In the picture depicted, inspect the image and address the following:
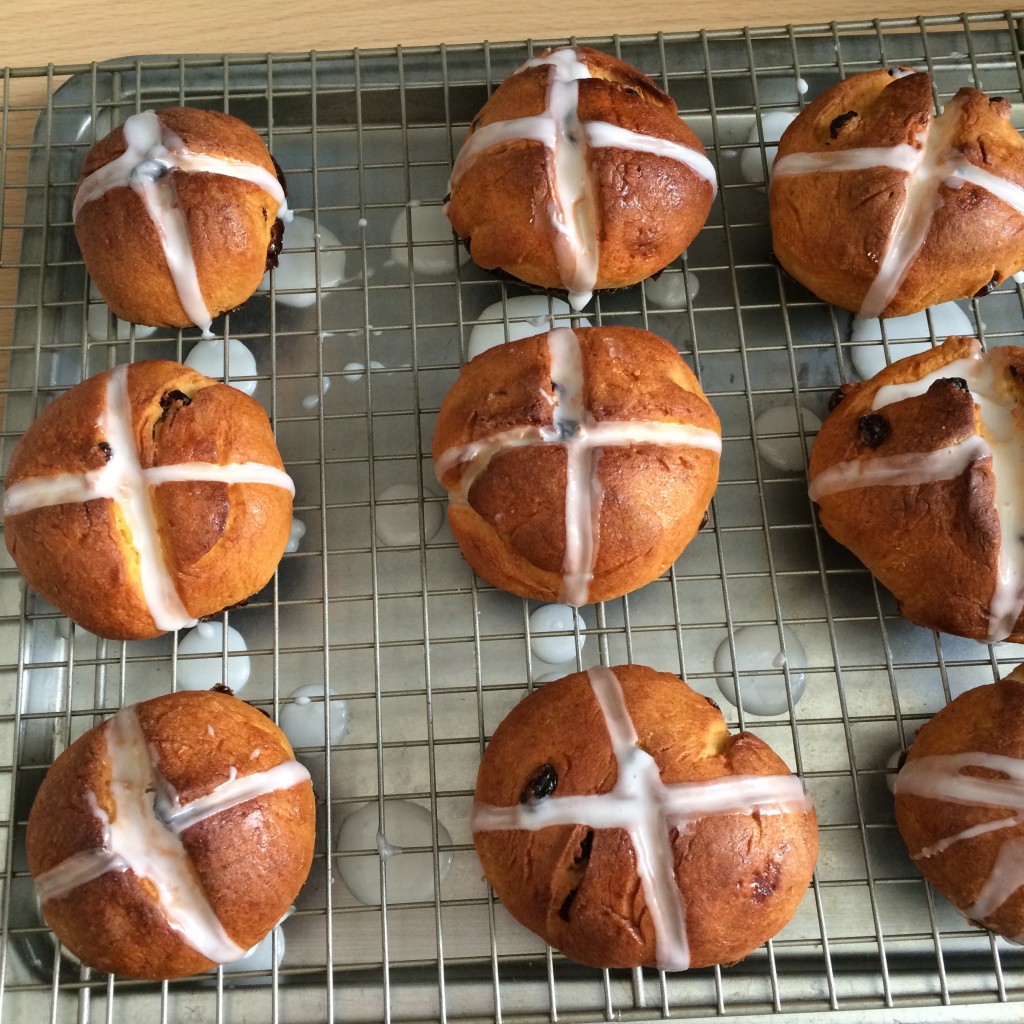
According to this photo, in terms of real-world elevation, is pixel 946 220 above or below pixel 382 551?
above

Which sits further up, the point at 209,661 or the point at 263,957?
the point at 209,661

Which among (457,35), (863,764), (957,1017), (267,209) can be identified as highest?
(457,35)

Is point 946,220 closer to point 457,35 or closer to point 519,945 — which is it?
point 457,35

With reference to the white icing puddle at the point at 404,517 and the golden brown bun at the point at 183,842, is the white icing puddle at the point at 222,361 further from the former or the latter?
the golden brown bun at the point at 183,842

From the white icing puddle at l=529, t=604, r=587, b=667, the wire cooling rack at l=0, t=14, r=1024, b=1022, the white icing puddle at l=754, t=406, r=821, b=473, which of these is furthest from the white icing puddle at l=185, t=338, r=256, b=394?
the white icing puddle at l=754, t=406, r=821, b=473

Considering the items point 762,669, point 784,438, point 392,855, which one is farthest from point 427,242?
point 392,855

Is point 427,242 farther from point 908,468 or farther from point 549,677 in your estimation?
point 908,468

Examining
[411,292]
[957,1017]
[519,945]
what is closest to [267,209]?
[411,292]

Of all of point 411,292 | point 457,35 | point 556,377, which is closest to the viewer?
point 556,377
